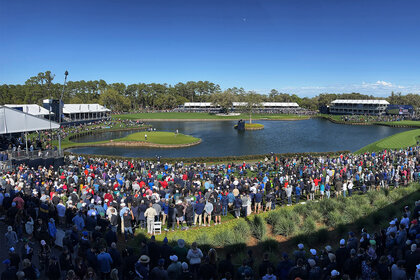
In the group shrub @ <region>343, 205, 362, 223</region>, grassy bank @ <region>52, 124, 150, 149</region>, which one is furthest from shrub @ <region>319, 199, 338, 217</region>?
grassy bank @ <region>52, 124, 150, 149</region>

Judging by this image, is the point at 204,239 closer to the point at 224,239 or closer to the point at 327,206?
the point at 224,239

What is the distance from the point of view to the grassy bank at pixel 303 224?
11920 millimetres

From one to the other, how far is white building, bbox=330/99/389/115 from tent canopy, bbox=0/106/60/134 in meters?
112

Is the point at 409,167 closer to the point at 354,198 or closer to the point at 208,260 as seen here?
the point at 354,198

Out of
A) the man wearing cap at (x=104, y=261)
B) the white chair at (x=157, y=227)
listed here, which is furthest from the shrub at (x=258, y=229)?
the man wearing cap at (x=104, y=261)

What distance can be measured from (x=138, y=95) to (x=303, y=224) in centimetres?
14986

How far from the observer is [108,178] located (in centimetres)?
1981

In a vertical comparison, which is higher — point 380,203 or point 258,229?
point 380,203

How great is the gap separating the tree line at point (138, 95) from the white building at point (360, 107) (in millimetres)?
17364

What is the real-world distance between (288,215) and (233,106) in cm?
11087

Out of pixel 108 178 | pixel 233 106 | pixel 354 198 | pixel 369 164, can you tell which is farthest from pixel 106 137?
pixel 233 106

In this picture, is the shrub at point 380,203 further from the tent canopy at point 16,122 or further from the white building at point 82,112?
the white building at point 82,112

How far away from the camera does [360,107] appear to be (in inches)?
4520

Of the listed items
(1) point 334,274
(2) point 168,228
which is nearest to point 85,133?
(2) point 168,228
